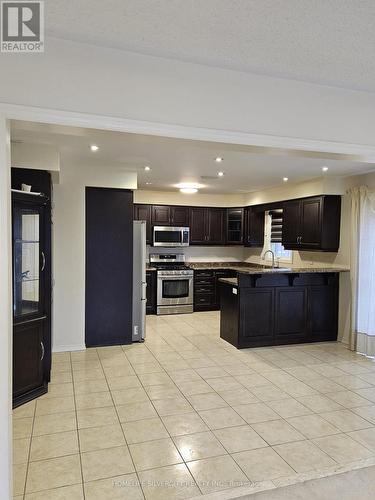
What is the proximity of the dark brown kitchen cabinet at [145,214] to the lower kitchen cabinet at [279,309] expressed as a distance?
95.4 inches

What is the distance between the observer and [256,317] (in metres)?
5.39

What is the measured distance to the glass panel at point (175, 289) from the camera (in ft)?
24.5

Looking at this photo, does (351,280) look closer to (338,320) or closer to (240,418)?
(338,320)

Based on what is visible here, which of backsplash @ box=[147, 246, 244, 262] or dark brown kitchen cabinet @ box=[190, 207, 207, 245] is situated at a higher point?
dark brown kitchen cabinet @ box=[190, 207, 207, 245]

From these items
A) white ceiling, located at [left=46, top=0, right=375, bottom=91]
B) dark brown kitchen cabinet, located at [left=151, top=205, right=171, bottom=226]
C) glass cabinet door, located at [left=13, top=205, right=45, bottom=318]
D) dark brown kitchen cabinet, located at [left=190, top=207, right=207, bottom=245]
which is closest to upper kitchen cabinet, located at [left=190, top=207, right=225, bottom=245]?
dark brown kitchen cabinet, located at [left=190, top=207, right=207, bottom=245]

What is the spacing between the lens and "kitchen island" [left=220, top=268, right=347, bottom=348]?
534cm

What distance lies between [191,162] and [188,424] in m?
3.13

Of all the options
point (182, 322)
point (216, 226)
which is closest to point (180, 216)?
point (216, 226)

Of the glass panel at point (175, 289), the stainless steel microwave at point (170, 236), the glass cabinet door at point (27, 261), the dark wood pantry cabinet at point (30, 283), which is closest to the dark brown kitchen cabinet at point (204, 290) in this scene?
the glass panel at point (175, 289)

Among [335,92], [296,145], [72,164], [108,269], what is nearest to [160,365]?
[108,269]

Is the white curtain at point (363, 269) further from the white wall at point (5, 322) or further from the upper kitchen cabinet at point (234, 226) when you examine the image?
the white wall at point (5, 322)

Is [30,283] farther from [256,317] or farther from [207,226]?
[207,226]

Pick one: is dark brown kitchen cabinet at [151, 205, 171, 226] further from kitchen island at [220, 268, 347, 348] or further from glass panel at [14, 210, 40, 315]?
glass panel at [14, 210, 40, 315]

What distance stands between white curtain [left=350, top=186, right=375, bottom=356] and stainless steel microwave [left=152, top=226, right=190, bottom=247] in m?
3.52
